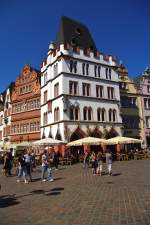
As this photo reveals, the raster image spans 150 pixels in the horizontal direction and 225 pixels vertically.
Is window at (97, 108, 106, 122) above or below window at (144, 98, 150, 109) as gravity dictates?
below

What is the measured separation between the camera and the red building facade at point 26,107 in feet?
149

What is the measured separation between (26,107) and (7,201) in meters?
36.3

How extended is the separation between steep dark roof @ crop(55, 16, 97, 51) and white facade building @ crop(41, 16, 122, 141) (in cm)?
128


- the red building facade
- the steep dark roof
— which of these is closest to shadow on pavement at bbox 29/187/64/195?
the red building facade

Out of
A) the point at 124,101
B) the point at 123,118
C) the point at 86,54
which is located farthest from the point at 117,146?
the point at 86,54

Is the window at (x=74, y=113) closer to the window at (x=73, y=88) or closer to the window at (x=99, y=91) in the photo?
the window at (x=73, y=88)

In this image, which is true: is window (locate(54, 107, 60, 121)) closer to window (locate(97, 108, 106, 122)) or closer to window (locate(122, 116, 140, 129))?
window (locate(97, 108, 106, 122))

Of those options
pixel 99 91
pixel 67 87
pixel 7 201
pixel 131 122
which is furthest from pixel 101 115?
pixel 7 201

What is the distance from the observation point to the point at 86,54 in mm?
41594

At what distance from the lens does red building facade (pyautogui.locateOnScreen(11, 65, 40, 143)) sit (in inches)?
1784

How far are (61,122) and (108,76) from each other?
1230 cm

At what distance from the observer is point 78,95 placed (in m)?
38.5

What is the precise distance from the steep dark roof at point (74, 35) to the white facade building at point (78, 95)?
4.20ft

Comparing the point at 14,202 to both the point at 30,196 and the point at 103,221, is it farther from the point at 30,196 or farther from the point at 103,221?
the point at 103,221
